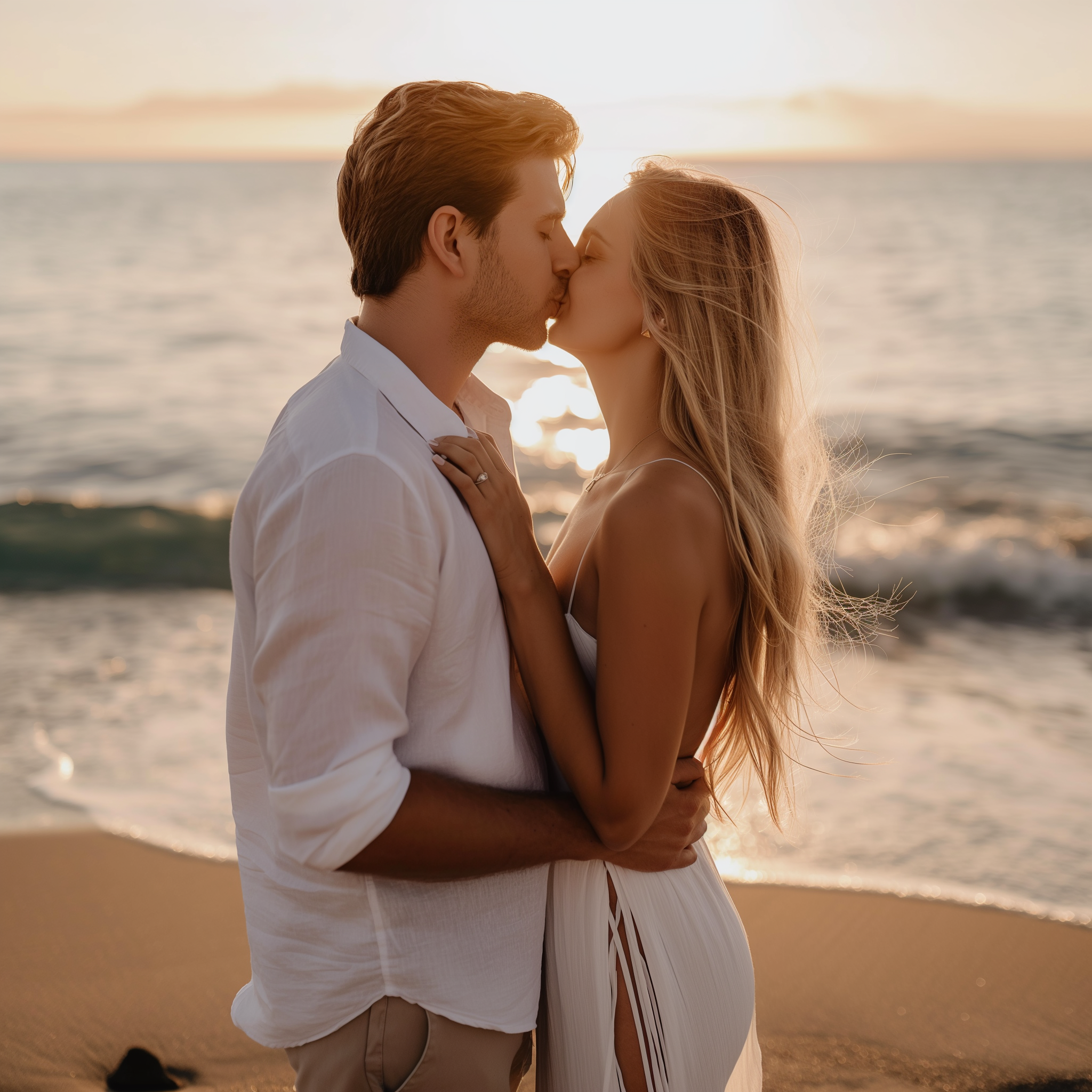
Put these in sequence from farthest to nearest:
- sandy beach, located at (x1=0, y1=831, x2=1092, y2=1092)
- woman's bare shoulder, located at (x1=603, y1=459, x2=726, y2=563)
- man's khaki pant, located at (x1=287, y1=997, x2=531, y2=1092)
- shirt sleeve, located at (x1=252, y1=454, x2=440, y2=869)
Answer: sandy beach, located at (x1=0, y1=831, x2=1092, y2=1092)
woman's bare shoulder, located at (x1=603, y1=459, x2=726, y2=563)
man's khaki pant, located at (x1=287, y1=997, x2=531, y2=1092)
shirt sleeve, located at (x1=252, y1=454, x2=440, y2=869)

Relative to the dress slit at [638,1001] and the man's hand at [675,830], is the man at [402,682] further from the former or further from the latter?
the dress slit at [638,1001]

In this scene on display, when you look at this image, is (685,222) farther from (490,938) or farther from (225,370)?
(225,370)

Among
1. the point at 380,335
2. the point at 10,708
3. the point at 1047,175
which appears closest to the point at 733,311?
the point at 380,335

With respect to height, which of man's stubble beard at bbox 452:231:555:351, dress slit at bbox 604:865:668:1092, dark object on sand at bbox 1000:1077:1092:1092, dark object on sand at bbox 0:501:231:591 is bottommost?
dark object on sand at bbox 0:501:231:591

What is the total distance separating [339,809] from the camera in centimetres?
157

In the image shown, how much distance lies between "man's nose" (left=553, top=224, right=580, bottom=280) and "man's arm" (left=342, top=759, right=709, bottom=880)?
3.92 ft

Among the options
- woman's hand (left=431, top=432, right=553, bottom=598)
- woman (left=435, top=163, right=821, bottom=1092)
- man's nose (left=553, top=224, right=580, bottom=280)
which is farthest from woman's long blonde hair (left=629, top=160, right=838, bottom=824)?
woman's hand (left=431, top=432, right=553, bottom=598)

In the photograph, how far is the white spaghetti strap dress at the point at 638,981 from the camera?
2127 mm

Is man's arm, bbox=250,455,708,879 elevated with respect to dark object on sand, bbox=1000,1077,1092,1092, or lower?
elevated

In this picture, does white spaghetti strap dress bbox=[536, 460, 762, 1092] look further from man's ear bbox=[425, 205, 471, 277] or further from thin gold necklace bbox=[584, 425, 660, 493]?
man's ear bbox=[425, 205, 471, 277]

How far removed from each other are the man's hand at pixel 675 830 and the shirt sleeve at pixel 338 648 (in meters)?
0.74

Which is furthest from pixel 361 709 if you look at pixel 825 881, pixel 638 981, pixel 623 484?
pixel 825 881

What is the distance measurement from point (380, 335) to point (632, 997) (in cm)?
151

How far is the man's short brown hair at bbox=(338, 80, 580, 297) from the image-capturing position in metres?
1.93
